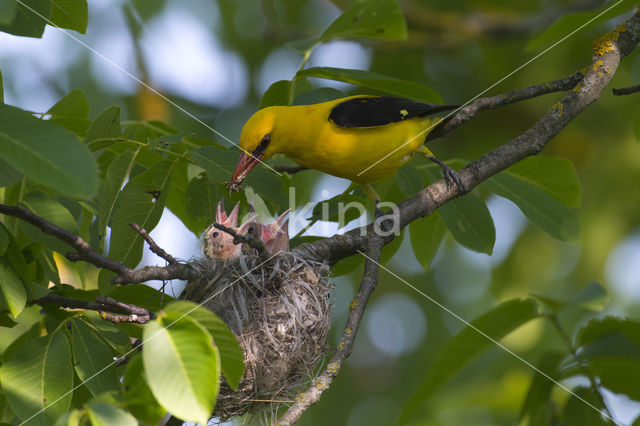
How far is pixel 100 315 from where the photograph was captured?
2.48 m

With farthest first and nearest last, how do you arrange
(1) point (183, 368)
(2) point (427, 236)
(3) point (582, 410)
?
(2) point (427, 236) → (3) point (582, 410) → (1) point (183, 368)

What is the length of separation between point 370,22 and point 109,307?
1966 mm

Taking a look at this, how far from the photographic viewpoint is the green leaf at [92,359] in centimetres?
225

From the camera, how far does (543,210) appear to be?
3.33 metres

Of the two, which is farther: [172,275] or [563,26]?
[563,26]

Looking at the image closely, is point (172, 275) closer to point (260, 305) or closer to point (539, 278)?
point (260, 305)

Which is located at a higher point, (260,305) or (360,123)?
(360,123)

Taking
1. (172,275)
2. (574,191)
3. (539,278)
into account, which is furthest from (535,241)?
(172,275)

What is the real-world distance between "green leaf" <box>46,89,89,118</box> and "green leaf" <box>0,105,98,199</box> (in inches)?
56.8

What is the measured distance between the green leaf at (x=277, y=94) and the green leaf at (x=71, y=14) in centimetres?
118

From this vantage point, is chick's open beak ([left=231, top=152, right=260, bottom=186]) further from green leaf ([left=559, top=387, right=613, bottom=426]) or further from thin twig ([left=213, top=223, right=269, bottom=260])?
green leaf ([left=559, top=387, right=613, bottom=426])

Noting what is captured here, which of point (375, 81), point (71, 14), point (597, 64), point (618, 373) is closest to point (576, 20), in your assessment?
point (597, 64)

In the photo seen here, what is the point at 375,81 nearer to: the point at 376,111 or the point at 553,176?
the point at 376,111

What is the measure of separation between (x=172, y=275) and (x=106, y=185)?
0.50 metres
